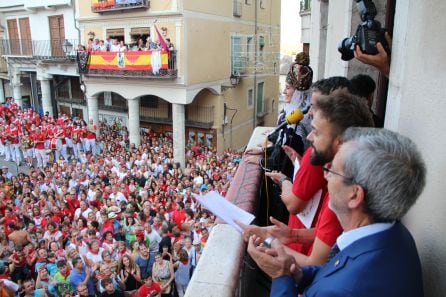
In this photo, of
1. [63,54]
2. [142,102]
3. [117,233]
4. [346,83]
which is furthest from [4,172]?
[346,83]

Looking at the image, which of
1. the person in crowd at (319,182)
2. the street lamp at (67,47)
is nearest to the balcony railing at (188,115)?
the street lamp at (67,47)

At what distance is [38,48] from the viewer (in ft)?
72.6

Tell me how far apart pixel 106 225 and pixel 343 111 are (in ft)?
22.6

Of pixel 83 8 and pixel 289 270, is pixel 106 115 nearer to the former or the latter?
pixel 83 8

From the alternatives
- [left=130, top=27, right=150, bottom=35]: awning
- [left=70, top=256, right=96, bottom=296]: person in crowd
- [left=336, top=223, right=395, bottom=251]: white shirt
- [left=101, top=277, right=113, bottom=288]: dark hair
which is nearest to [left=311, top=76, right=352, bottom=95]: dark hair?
[left=336, top=223, right=395, bottom=251]: white shirt

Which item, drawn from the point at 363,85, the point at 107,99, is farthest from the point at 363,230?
the point at 107,99

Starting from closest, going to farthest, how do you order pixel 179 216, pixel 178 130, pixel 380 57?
pixel 380 57
pixel 179 216
pixel 178 130

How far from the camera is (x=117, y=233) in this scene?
25.4 ft

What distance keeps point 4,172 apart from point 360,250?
13.8m

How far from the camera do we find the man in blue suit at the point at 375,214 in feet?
4.20

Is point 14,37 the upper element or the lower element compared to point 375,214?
upper

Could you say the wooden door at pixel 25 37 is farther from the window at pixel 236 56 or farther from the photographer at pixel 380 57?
the photographer at pixel 380 57

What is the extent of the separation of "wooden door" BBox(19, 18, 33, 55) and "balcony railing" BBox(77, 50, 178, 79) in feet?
23.0

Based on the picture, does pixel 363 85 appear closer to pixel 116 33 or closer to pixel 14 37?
pixel 116 33
